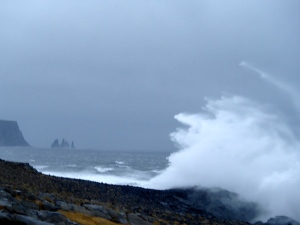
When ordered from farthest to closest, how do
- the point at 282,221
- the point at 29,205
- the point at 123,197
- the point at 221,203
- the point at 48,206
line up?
1. the point at 221,203
2. the point at 282,221
3. the point at 123,197
4. the point at 48,206
5. the point at 29,205

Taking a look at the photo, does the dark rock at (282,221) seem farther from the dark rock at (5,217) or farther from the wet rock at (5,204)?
the dark rock at (5,217)

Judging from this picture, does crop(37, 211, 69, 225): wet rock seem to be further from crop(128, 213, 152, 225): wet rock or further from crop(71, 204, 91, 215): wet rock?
crop(128, 213, 152, 225): wet rock

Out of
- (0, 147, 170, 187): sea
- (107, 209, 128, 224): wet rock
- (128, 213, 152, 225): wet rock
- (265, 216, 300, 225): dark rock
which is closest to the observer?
(107, 209, 128, 224): wet rock

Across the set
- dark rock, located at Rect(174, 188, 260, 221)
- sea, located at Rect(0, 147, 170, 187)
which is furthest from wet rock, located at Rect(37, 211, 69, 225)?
sea, located at Rect(0, 147, 170, 187)

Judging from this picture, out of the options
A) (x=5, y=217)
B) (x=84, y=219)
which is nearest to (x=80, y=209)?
(x=84, y=219)

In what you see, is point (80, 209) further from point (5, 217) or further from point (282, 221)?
point (282, 221)

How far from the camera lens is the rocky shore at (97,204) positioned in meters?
10.0

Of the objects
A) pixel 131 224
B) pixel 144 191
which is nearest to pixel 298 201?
pixel 144 191

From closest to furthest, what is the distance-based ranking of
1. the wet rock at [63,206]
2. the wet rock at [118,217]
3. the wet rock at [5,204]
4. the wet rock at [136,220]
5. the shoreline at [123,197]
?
the wet rock at [5,204]
the wet rock at [63,206]
the wet rock at [118,217]
the wet rock at [136,220]
the shoreline at [123,197]

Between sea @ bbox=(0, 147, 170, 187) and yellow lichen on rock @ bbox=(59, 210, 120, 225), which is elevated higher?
sea @ bbox=(0, 147, 170, 187)

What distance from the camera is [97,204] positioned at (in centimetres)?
1473

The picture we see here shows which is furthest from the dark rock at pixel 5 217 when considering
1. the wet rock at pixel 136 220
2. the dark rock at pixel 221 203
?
the dark rock at pixel 221 203

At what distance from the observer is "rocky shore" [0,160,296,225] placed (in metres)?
10.0

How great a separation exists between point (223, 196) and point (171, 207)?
5680 millimetres
